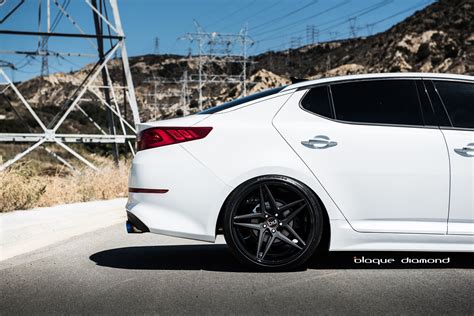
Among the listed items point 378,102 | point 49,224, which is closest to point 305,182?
point 378,102

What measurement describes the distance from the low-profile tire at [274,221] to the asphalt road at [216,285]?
6.9 inches

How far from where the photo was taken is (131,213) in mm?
6191

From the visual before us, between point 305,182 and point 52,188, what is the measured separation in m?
8.66

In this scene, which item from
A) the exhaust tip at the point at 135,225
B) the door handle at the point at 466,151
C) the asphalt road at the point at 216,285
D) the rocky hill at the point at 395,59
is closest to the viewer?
the asphalt road at the point at 216,285

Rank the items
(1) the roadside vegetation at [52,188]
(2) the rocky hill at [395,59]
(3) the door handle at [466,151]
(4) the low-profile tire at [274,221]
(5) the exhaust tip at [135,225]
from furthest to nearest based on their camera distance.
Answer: (2) the rocky hill at [395,59]
(1) the roadside vegetation at [52,188]
(5) the exhaust tip at [135,225]
(3) the door handle at [466,151]
(4) the low-profile tire at [274,221]

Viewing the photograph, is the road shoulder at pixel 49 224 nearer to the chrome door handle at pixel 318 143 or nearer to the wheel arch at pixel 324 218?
the wheel arch at pixel 324 218

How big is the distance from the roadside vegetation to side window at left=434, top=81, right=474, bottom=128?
7115 mm

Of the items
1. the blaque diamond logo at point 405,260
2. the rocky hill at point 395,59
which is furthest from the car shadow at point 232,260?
the rocky hill at point 395,59

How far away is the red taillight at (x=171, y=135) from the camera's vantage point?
6.05 m

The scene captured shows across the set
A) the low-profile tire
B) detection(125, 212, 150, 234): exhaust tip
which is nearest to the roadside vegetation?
detection(125, 212, 150, 234): exhaust tip

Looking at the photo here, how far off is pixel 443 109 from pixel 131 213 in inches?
116

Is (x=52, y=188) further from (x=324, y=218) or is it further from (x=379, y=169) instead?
(x=379, y=169)

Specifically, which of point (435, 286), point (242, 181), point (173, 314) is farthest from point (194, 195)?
point (435, 286)

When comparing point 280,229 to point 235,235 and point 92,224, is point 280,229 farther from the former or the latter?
point 92,224
